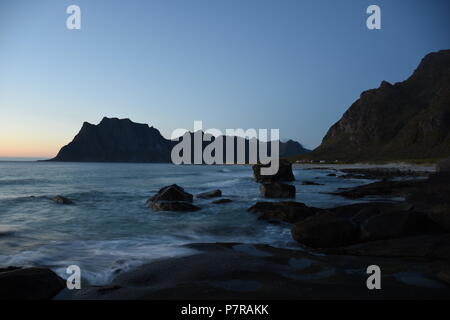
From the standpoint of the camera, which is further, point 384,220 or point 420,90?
point 420,90

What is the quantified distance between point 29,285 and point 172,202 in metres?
14.1

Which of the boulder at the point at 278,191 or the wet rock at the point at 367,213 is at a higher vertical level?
the wet rock at the point at 367,213

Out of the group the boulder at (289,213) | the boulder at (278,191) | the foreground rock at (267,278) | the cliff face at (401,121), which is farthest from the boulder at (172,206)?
the cliff face at (401,121)

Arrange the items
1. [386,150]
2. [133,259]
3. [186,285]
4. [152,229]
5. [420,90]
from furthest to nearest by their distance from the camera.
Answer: [420,90] < [386,150] < [152,229] < [133,259] < [186,285]

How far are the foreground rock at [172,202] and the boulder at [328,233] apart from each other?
1033cm

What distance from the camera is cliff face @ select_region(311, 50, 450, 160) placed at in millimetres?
120250

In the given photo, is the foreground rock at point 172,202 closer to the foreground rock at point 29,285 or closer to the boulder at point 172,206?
the boulder at point 172,206

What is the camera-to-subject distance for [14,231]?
14430mm

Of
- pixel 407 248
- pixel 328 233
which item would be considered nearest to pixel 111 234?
pixel 328 233

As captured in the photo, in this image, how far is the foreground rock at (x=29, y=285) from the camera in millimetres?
5816

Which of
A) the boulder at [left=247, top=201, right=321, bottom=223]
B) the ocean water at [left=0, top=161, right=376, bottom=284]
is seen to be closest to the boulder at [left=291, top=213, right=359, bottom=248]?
the ocean water at [left=0, top=161, right=376, bottom=284]

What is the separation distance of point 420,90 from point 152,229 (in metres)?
203
